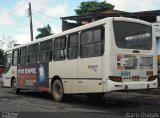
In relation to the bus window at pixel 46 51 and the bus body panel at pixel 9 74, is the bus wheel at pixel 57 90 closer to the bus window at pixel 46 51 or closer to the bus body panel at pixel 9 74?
the bus window at pixel 46 51

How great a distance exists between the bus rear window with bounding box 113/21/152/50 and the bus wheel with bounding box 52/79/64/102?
391cm

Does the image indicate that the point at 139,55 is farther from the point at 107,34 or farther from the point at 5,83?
the point at 5,83

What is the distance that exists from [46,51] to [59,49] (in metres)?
1.49

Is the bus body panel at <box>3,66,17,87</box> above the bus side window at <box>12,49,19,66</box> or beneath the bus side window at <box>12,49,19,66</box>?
beneath

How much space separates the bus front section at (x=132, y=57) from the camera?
13398mm

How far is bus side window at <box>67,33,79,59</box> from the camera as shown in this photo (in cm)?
1539

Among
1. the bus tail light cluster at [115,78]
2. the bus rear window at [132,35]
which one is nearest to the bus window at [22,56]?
the bus rear window at [132,35]

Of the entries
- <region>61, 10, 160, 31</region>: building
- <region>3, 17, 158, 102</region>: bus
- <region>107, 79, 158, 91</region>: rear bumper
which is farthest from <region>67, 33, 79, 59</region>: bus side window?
<region>61, 10, 160, 31</region>: building

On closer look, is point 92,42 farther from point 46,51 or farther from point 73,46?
point 46,51

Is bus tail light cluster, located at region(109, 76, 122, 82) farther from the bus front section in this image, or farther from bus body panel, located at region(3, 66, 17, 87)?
bus body panel, located at region(3, 66, 17, 87)

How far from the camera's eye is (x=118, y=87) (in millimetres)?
13227

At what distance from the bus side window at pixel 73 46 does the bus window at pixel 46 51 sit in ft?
6.23

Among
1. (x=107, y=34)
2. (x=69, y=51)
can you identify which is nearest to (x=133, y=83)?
(x=107, y=34)

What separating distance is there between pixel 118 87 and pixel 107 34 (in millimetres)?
1849
